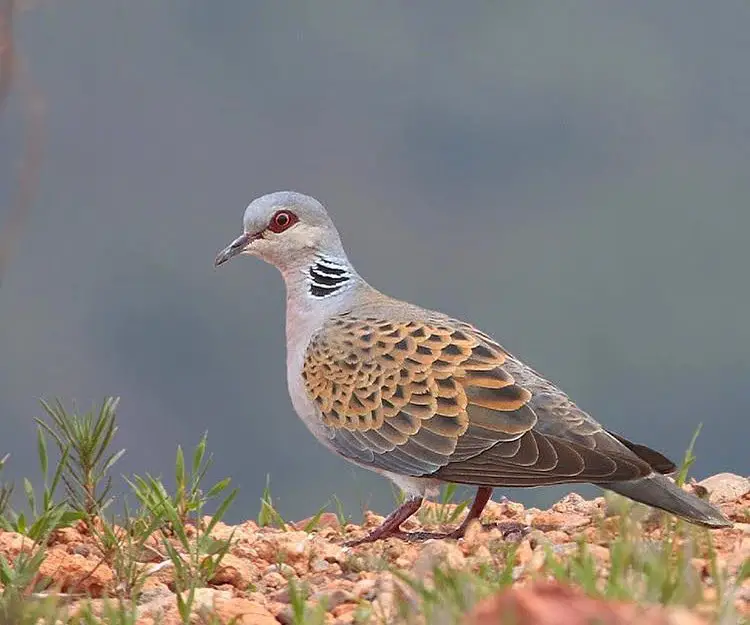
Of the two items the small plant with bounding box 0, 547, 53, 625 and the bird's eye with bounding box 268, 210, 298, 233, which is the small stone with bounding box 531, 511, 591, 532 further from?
the small plant with bounding box 0, 547, 53, 625

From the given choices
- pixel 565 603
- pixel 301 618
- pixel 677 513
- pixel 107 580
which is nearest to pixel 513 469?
pixel 677 513

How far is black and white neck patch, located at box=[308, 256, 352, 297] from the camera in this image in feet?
24.8

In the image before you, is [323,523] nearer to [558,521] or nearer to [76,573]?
[558,521]

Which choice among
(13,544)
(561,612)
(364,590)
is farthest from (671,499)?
(561,612)

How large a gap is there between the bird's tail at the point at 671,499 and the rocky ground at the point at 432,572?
131 millimetres

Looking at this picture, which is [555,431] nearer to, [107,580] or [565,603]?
[107,580]

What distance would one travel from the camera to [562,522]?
271 inches

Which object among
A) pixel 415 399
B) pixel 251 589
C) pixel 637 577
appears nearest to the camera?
pixel 637 577

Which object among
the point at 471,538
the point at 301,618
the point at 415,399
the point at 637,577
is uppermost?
the point at 415,399

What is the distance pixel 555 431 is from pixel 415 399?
699mm

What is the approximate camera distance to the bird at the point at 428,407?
20.8 ft

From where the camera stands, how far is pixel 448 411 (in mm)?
6594

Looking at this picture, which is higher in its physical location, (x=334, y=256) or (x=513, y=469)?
(x=334, y=256)

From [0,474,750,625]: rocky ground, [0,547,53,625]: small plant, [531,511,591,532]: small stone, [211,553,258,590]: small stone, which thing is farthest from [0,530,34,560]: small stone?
[531,511,591,532]: small stone
